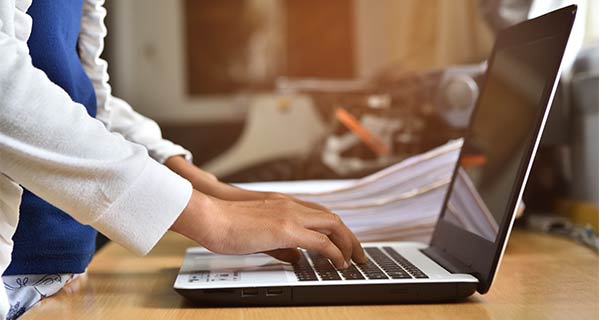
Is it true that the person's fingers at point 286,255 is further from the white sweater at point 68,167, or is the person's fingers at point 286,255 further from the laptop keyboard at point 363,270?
the white sweater at point 68,167

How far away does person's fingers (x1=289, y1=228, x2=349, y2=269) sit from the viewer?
0.55m

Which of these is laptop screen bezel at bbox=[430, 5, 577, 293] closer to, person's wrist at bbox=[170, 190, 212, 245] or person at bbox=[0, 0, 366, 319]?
person at bbox=[0, 0, 366, 319]

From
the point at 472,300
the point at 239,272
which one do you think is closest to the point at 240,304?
the point at 239,272

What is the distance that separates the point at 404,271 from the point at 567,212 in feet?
1.88

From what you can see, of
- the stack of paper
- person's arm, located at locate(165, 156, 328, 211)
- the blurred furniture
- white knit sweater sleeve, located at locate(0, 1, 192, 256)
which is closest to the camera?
white knit sweater sleeve, located at locate(0, 1, 192, 256)

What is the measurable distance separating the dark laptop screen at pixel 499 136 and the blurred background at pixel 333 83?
9cm

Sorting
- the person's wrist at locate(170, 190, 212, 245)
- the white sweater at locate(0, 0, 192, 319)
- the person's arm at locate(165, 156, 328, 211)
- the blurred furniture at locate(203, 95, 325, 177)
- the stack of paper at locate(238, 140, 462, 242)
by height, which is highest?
the white sweater at locate(0, 0, 192, 319)

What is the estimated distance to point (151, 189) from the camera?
1.59 ft

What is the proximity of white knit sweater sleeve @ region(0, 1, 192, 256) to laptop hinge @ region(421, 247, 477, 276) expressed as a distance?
0.74 ft

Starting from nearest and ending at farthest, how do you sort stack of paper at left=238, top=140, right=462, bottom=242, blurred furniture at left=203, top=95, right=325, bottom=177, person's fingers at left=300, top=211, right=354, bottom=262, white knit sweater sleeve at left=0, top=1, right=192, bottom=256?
white knit sweater sleeve at left=0, top=1, right=192, bottom=256 < person's fingers at left=300, top=211, right=354, bottom=262 < stack of paper at left=238, top=140, right=462, bottom=242 < blurred furniture at left=203, top=95, right=325, bottom=177

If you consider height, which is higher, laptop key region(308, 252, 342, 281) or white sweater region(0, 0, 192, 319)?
white sweater region(0, 0, 192, 319)

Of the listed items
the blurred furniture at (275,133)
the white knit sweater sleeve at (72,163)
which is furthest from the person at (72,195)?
the blurred furniture at (275,133)

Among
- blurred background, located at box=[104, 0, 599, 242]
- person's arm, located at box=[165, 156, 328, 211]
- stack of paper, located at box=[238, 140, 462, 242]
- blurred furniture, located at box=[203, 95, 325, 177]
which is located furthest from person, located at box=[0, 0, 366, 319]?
blurred furniture, located at box=[203, 95, 325, 177]

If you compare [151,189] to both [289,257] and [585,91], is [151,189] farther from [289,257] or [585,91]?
[585,91]
